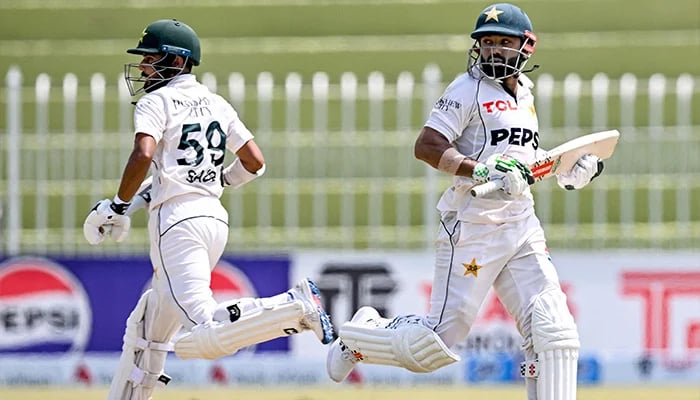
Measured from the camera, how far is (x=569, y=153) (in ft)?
19.7

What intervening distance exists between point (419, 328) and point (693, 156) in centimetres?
595

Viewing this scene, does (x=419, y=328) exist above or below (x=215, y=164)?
below

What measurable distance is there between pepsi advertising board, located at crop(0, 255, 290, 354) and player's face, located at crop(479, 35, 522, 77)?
160 inches

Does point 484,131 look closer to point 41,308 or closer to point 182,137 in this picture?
point 182,137

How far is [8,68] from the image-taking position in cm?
1276

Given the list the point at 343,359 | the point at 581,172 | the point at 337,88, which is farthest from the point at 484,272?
the point at 337,88

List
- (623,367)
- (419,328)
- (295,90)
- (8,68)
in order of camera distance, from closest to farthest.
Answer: (419,328) → (623,367) → (295,90) → (8,68)

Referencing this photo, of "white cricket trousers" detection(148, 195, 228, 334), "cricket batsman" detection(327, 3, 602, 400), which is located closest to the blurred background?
"white cricket trousers" detection(148, 195, 228, 334)

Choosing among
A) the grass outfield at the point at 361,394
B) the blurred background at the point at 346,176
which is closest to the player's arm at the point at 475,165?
the grass outfield at the point at 361,394

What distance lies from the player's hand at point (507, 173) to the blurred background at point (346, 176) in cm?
392

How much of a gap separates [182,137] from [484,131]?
1.22m

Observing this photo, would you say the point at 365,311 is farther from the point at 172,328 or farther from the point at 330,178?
the point at 330,178

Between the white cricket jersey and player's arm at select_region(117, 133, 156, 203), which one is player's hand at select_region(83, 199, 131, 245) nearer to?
player's arm at select_region(117, 133, 156, 203)

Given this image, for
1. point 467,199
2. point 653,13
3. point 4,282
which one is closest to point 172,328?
point 467,199
